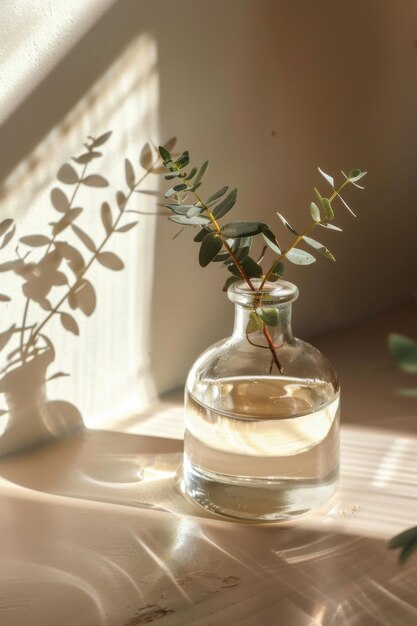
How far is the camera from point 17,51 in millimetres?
750

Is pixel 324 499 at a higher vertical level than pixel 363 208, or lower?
lower

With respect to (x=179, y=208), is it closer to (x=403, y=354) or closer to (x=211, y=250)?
(x=211, y=250)

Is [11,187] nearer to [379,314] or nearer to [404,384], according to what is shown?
[404,384]

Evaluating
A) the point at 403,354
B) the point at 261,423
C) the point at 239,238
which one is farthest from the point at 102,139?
the point at 403,354

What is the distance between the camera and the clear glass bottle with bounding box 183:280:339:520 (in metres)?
0.75

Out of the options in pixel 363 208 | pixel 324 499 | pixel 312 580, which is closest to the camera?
pixel 312 580

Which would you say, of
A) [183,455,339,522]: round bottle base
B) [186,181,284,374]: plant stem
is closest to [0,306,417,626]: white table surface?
[183,455,339,522]: round bottle base

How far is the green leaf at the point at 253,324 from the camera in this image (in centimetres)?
77

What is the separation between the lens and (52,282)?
32.6 inches

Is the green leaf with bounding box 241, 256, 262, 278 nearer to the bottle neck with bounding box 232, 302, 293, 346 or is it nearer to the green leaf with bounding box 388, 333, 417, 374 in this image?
the bottle neck with bounding box 232, 302, 293, 346

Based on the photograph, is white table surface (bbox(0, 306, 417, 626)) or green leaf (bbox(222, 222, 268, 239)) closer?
white table surface (bbox(0, 306, 417, 626))

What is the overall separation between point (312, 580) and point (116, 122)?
1.36 feet

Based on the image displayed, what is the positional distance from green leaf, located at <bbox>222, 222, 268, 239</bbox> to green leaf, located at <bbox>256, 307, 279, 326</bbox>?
0.06 meters

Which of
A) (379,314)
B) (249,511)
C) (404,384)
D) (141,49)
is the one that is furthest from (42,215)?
(379,314)
